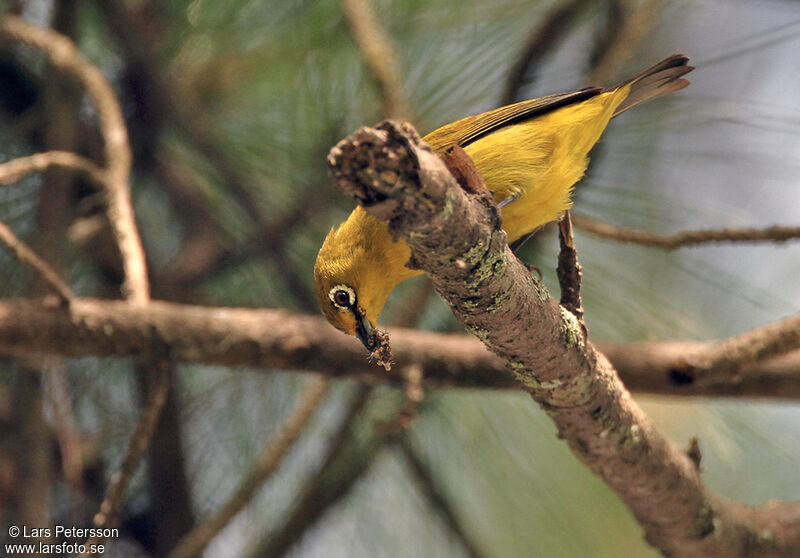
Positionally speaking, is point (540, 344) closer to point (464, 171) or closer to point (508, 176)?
point (464, 171)

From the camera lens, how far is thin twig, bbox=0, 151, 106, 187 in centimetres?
232

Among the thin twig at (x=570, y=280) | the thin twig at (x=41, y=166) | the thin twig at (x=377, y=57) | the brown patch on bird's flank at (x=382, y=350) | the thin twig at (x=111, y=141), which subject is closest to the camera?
the thin twig at (x=570, y=280)

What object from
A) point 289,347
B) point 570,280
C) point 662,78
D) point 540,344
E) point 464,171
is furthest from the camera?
point 289,347

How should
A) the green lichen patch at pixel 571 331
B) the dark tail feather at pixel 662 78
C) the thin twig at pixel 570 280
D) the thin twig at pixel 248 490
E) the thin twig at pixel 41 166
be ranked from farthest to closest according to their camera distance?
the thin twig at pixel 248 490 < the dark tail feather at pixel 662 78 < the thin twig at pixel 41 166 < the thin twig at pixel 570 280 < the green lichen patch at pixel 571 331

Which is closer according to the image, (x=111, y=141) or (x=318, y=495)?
(x=111, y=141)

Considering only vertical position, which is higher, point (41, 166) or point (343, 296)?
point (41, 166)

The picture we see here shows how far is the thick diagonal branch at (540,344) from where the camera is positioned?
3.83 ft

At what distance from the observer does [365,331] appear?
2266 mm

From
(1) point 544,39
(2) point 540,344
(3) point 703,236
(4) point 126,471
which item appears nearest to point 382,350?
(2) point 540,344

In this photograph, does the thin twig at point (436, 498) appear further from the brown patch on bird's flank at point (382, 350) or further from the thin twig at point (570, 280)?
the thin twig at point (570, 280)

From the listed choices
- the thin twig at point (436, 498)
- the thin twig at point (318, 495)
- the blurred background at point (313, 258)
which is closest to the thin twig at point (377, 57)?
the blurred background at point (313, 258)

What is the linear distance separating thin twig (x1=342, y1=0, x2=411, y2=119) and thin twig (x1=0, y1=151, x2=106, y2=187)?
43.1 inches

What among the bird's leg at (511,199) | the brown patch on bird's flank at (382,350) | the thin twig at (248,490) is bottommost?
the thin twig at (248,490)

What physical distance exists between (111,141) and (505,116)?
1.55m
